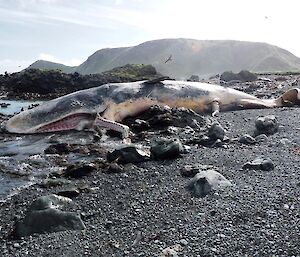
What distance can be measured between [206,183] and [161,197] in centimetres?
73

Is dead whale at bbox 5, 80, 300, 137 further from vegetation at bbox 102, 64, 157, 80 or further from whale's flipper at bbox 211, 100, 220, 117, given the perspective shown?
vegetation at bbox 102, 64, 157, 80

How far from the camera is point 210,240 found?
5.45 m

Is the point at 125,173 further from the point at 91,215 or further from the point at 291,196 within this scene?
the point at 291,196

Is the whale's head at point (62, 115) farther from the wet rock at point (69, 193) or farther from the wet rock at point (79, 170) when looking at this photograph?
the wet rock at point (69, 193)

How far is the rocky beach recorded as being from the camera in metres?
5.51

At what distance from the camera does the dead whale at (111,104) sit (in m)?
13.0

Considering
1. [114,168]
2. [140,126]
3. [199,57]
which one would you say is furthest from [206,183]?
[199,57]

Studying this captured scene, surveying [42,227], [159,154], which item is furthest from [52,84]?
[42,227]

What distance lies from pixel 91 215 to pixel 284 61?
13855cm

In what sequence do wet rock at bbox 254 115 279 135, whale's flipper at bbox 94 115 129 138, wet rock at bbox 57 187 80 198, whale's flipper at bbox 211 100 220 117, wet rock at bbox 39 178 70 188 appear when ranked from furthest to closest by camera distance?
1. whale's flipper at bbox 211 100 220 117
2. whale's flipper at bbox 94 115 129 138
3. wet rock at bbox 254 115 279 135
4. wet rock at bbox 39 178 70 188
5. wet rock at bbox 57 187 80 198

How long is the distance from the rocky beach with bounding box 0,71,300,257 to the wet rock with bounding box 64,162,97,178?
19mm

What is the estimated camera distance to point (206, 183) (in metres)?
6.98

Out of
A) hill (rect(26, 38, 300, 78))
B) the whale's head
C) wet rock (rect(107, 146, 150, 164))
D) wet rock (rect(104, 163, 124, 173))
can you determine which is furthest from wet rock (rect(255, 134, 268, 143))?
hill (rect(26, 38, 300, 78))

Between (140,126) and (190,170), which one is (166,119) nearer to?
(140,126)
